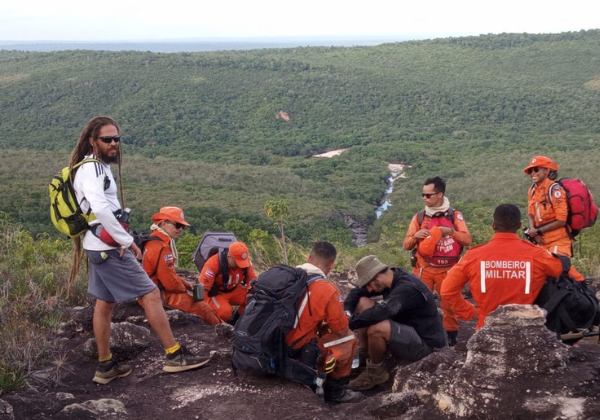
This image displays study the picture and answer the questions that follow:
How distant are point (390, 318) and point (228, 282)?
1.58 m

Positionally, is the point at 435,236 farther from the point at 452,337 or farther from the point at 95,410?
the point at 95,410

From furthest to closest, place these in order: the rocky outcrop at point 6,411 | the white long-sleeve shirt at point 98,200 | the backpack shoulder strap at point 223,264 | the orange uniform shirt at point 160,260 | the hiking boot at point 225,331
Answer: the backpack shoulder strap at point 223,264 < the orange uniform shirt at point 160,260 < the hiking boot at point 225,331 < the white long-sleeve shirt at point 98,200 < the rocky outcrop at point 6,411

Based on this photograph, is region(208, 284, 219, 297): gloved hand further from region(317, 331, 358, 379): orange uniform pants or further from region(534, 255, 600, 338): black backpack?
region(534, 255, 600, 338): black backpack

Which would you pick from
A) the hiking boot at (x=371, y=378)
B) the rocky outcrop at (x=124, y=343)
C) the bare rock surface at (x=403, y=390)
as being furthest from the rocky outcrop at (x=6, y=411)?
the hiking boot at (x=371, y=378)

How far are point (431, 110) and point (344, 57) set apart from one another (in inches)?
765

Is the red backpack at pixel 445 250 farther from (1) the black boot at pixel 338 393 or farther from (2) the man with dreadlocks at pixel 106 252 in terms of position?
(2) the man with dreadlocks at pixel 106 252

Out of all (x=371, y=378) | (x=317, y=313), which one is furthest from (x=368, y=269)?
(x=371, y=378)

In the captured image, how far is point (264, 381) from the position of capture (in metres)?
3.96

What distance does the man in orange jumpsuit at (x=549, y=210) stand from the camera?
201 inches

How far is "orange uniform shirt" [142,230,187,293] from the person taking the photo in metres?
4.83

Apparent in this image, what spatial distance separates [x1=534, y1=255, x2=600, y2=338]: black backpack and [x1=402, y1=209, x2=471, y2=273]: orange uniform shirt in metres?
1.18

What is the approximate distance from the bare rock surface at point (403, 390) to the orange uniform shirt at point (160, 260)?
2.17 ft

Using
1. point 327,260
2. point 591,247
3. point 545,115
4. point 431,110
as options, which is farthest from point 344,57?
point 327,260

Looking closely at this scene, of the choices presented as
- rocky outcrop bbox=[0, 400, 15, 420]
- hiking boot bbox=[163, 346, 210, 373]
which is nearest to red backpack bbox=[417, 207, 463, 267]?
hiking boot bbox=[163, 346, 210, 373]
